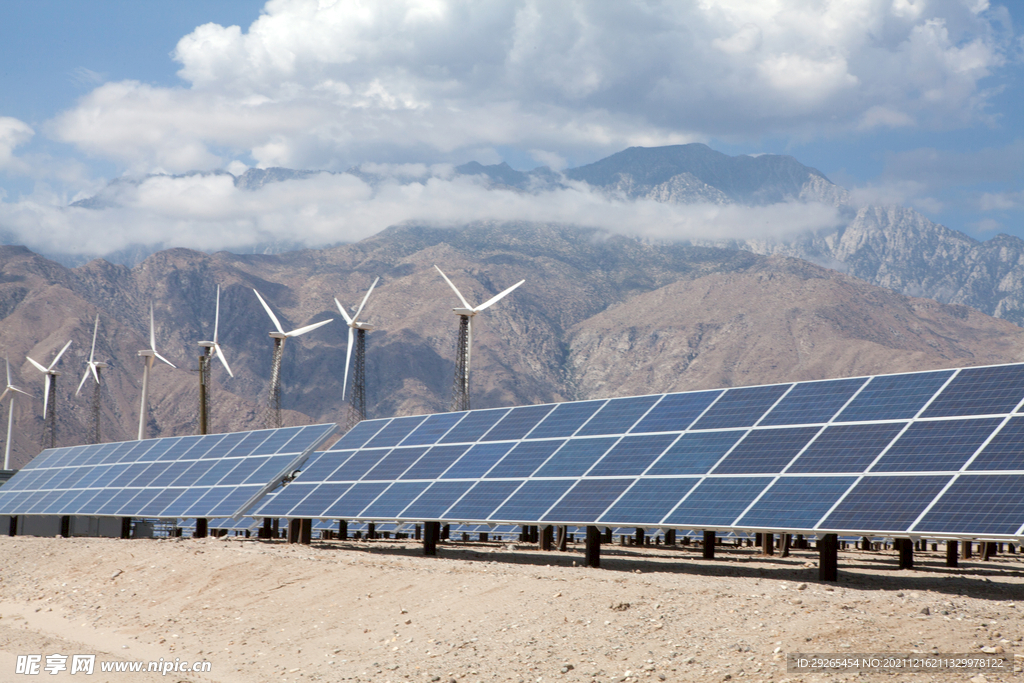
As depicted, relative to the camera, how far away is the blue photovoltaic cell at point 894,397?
25.4 meters

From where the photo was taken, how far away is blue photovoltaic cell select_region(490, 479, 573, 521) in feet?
91.3

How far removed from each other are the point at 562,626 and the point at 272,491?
22.9 metres

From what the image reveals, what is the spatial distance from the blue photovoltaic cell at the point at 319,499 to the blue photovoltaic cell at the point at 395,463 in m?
1.09

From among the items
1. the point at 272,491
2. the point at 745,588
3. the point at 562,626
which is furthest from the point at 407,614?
the point at 272,491

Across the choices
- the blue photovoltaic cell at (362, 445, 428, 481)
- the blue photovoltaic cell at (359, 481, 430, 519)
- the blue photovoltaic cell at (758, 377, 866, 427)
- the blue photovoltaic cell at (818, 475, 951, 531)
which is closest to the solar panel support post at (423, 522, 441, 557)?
the blue photovoltaic cell at (359, 481, 430, 519)

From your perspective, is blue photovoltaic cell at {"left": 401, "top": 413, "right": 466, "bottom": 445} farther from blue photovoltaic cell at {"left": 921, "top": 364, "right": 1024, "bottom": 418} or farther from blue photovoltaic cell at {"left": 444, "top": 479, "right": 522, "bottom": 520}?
blue photovoltaic cell at {"left": 921, "top": 364, "right": 1024, "bottom": 418}

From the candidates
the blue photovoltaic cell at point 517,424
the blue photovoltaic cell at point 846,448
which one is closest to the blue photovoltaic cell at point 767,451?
the blue photovoltaic cell at point 846,448

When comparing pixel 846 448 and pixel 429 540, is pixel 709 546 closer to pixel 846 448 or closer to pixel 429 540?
pixel 429 540

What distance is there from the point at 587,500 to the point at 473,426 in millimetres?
10765

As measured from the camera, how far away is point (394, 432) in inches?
1580

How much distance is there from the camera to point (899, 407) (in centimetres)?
2555

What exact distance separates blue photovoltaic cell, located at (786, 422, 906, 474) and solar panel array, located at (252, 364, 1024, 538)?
49 millimetres

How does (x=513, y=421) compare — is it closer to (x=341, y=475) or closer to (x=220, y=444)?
(x=341, y=475)

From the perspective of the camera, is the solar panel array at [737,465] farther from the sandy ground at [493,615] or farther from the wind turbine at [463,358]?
the wind turbine at [463,358]
